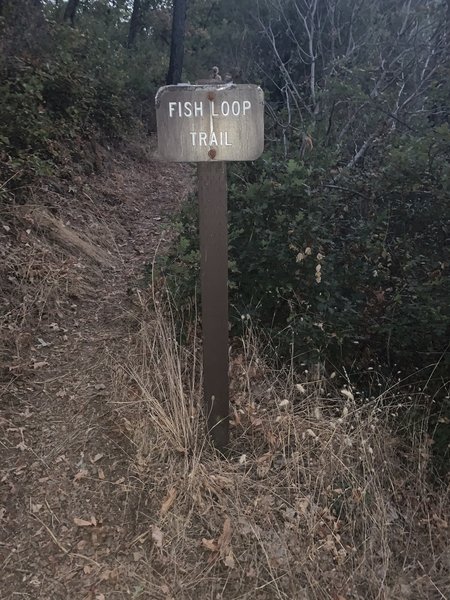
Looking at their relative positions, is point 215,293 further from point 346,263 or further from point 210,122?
point 346,263

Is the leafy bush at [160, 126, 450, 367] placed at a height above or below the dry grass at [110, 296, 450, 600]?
above

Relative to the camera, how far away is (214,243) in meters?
2.81

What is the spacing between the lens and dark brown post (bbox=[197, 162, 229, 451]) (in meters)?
2.74

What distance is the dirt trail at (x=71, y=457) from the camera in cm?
257

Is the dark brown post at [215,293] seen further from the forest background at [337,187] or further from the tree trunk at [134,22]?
the tree trunk at [134,22]

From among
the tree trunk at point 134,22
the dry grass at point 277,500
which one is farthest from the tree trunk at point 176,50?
the dry grass at point 277,500

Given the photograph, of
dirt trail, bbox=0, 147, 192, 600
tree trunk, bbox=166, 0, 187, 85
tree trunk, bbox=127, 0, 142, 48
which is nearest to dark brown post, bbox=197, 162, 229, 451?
dirt trail, bbox=0, 147, 192, 600

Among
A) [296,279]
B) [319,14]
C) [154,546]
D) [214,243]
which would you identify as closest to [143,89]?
[319,14]

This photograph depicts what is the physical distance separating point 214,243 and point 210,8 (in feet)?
53.3

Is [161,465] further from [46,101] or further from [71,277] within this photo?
[46,101]

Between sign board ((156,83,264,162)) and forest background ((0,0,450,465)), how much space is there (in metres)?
1.46

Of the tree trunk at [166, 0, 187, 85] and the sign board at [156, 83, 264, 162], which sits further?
the tree trunk at [166, 0, 187, 85]

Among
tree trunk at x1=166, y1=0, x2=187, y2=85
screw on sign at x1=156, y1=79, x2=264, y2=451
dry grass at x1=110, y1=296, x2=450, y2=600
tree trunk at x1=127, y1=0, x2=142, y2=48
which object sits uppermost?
tree trunk at x1=127, y1=0, x2=142, y2=48

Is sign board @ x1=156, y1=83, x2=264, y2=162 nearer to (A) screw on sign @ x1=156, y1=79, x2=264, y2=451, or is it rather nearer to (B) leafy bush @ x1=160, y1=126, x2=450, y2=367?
(A) screw on sign @ x1=156, y1=79, x2=264, y2=451
